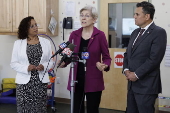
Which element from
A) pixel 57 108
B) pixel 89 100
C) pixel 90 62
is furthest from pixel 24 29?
pixel 57 108

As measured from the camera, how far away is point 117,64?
3684mm

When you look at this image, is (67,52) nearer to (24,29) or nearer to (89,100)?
(89,100)

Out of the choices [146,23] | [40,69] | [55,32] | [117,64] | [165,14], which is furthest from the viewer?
[55,32]

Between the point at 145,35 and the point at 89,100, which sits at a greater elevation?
the point at 145,35

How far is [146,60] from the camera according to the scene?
6.65 ft

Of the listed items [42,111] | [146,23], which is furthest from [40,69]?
[146,23]

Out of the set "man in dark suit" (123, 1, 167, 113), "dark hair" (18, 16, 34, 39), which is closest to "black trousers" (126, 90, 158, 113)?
"man in dark suit" (123, 1, 167, 113)

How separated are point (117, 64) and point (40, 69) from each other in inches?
63.9

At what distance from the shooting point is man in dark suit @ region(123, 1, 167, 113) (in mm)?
1990

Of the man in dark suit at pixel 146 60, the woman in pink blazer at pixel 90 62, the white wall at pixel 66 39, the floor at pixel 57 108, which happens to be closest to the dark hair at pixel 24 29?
the woman in pink blazer at pixel 90 62

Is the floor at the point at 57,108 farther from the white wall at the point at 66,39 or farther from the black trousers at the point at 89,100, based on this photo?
the black trousers at the point at 89,100

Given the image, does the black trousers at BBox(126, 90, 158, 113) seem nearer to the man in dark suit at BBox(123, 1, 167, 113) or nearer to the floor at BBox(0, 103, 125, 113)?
the man in dark suit at BBox(123, 1, 167, 113)

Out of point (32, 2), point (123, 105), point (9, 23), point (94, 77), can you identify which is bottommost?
point (123, 105)

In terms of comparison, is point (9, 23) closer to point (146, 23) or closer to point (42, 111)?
point (42, 111)
